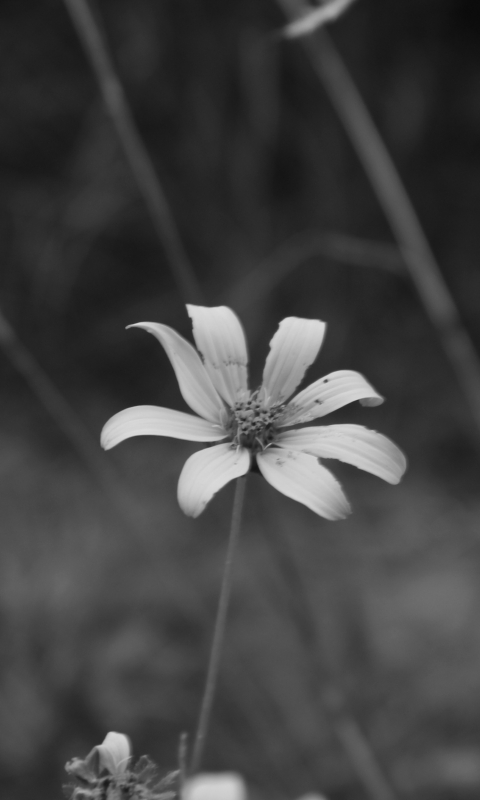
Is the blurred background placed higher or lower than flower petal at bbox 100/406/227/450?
higher

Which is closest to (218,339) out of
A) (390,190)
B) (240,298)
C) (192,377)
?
(192,377)

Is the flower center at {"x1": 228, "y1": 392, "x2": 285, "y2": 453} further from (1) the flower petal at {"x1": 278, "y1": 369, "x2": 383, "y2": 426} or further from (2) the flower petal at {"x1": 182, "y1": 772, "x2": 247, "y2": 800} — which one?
(2) the flower petal at {"x1": 182, "y1": 772, "x2": 247, "y2": 800}

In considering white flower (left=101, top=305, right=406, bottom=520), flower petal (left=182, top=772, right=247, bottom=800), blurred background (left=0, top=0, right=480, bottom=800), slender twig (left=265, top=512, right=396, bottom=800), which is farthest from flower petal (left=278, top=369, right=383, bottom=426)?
blurred background (left=0, top=0, right=480, bottom=800)

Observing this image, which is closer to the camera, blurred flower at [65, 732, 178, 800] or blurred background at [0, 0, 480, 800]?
blurred flower at [65, 732, 178, 800]

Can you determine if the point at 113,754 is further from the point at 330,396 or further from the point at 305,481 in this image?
the point at 330,396

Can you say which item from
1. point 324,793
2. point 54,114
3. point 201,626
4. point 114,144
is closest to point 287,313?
point 114,144

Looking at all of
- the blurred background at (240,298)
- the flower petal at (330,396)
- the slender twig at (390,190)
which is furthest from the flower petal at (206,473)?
the blurred background at (240,298)

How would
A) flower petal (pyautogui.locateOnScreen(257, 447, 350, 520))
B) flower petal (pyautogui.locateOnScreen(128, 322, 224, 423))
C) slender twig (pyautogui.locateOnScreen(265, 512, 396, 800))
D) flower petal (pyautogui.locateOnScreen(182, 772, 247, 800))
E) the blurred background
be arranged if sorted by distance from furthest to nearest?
the blurred background, slender twig (pyautogui.locateOnScreen(265, 512, 396, 800)), flower petal (pyautogui.locateOnScreen(128, 322, 224, 423)), flower petal (pyautogui.locateOnScreen(257, 447, 350, 520)), flower petal (pyautogui.locateOnScreen(182, 772, 247, 800))

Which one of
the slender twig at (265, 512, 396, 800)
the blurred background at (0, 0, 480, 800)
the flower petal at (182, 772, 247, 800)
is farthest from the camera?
the blurred background at (0, 0, 480, 800)

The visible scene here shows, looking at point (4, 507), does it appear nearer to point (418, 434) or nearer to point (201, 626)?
point (201, 626)
